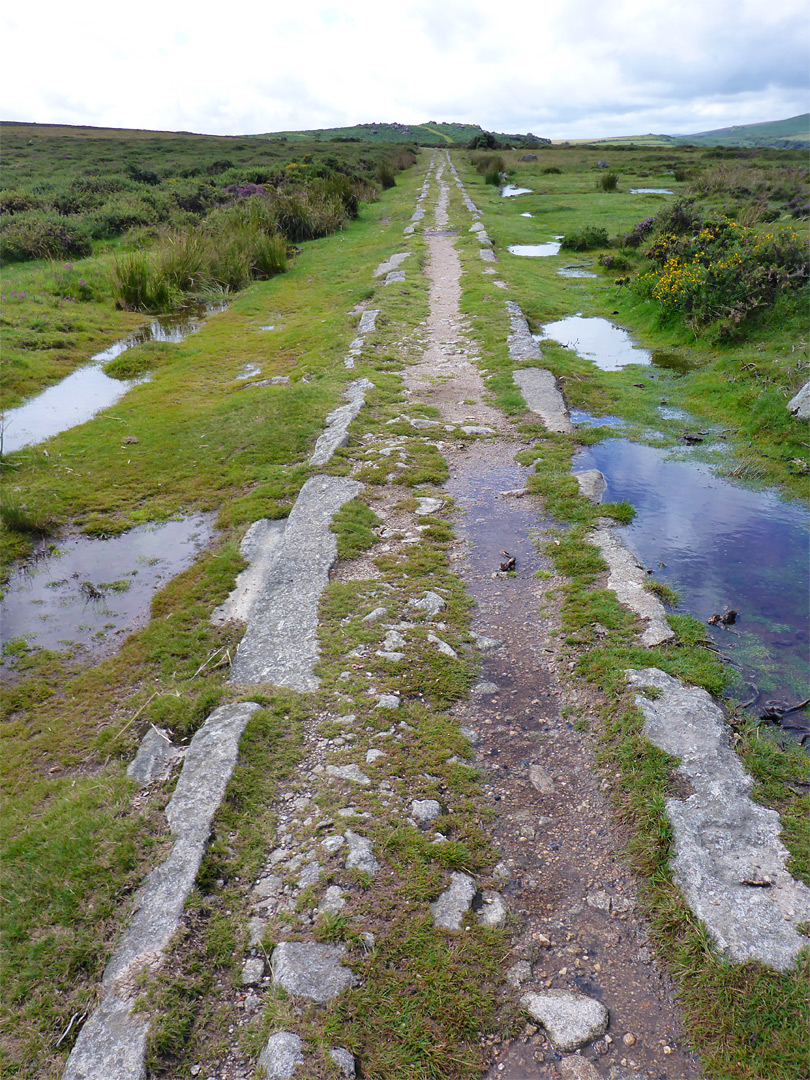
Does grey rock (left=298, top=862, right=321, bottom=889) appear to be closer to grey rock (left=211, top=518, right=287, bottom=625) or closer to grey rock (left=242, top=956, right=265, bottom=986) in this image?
Answer: grey rock (left=242, top=956, right=265, bottom=986)

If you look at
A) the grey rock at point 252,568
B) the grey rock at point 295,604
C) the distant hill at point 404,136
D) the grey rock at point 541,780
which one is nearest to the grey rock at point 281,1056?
the grey rock at point 541,780

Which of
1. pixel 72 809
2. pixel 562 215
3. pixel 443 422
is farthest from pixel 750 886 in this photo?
pixel 562 215

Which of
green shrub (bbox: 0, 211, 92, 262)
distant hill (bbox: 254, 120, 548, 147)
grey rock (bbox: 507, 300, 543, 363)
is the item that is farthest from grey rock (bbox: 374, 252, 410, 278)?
distant hill (bbox: 254, 120, 548, 147)

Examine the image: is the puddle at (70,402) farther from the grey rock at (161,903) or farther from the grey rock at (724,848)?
the grey rock at (724,848)

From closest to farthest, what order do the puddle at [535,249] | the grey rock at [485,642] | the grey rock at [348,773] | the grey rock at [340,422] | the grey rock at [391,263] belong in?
the grey rock at [348,773], the grey rock at [485,642], the grey rock at [340,422], the grey rock at [391,263], the puddle at [535,249]

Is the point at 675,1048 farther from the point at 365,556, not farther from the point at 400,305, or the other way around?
the point at 400,305

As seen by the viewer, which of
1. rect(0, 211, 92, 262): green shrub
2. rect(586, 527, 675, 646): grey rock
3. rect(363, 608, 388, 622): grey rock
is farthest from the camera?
rect(0, 211, 92, 262): green shrub

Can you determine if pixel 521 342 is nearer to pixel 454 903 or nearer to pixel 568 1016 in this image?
pixel 454 903
